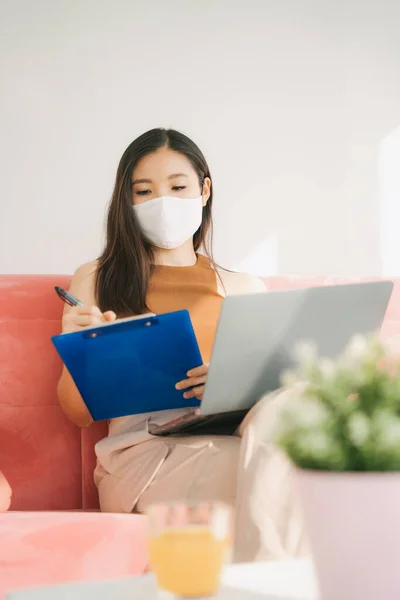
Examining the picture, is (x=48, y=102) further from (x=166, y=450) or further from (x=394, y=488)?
(x=394, y=488)

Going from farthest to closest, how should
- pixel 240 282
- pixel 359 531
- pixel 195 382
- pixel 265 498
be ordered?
pixel 240 282 < pixel 195 382 < pixel 265 498 < pixel 359 531

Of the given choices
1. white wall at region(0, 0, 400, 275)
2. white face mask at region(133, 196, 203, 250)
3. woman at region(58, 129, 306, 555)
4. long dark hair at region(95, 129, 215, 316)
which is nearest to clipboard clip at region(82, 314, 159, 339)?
woman at region(58, 129, 306, 555)

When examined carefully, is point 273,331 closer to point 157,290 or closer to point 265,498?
point 265,498

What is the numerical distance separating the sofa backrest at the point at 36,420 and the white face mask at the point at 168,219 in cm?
28

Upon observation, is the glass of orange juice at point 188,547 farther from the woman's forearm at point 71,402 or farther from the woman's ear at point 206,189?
the woman's ear at point 206,189

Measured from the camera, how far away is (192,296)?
1.78 metres

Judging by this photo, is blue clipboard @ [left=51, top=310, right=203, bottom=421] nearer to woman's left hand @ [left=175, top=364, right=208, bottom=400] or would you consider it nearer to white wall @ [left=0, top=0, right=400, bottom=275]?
woman's left hand @ [left=175, top=364, right=208, bottom=400]

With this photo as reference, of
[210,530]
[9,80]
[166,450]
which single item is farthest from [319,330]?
[9,80]

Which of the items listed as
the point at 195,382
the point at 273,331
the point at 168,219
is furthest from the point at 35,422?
the point at 273,331

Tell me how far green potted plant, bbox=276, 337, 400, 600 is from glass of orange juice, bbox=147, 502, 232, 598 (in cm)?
8

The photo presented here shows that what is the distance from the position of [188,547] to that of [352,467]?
5.6 inches

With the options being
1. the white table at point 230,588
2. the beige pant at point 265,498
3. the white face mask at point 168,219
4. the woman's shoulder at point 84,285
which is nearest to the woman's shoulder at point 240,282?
the white face mask at point 168,219

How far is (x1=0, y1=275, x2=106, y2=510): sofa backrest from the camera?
5.20 feet

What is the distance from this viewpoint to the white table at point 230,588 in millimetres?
619
